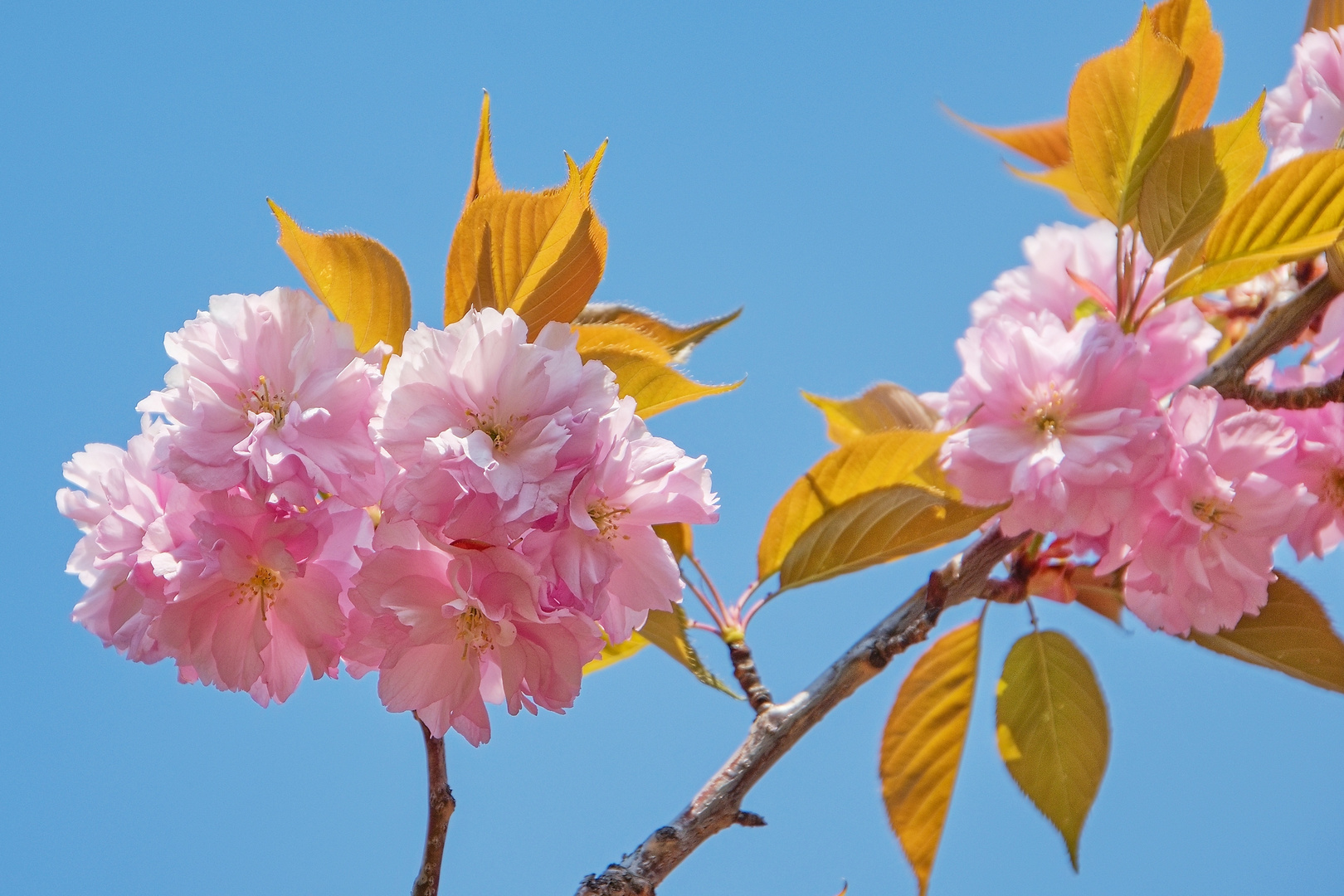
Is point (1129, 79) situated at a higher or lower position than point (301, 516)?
higher

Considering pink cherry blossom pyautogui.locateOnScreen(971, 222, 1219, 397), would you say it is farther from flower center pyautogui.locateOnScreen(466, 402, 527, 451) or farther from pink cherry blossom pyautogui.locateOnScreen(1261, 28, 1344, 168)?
flower center pyautogui.locateOnScreen(466, 402, 527, 451)

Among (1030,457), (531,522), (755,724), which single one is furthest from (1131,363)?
(531,522)

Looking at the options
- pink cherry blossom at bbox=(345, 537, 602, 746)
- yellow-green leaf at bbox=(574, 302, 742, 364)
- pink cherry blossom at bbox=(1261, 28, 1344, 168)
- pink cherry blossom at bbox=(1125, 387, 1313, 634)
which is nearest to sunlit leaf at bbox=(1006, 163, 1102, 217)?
pink cherry blossom at bbox=(1261, 28, 1344, 168)

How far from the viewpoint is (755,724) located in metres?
0.82

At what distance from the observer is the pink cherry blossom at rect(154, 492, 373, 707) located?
2.04 feet

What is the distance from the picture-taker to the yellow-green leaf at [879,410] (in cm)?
100

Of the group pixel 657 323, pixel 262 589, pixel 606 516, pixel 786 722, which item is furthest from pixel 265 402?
pixel 786 722

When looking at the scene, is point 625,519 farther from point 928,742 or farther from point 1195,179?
point 1195,179

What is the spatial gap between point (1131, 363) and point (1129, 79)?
261mm

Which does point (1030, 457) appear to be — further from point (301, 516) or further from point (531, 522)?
point (301, 516)

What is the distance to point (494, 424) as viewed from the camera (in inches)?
24.4

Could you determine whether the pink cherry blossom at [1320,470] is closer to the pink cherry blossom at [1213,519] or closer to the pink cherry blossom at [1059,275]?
the pink cherry blossom at [1213,519]

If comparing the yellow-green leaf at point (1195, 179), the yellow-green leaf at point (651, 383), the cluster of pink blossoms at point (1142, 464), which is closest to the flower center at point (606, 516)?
the yellow-green leaf at point (651, 383)

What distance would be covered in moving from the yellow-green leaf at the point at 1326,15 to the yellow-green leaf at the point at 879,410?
0.55m
